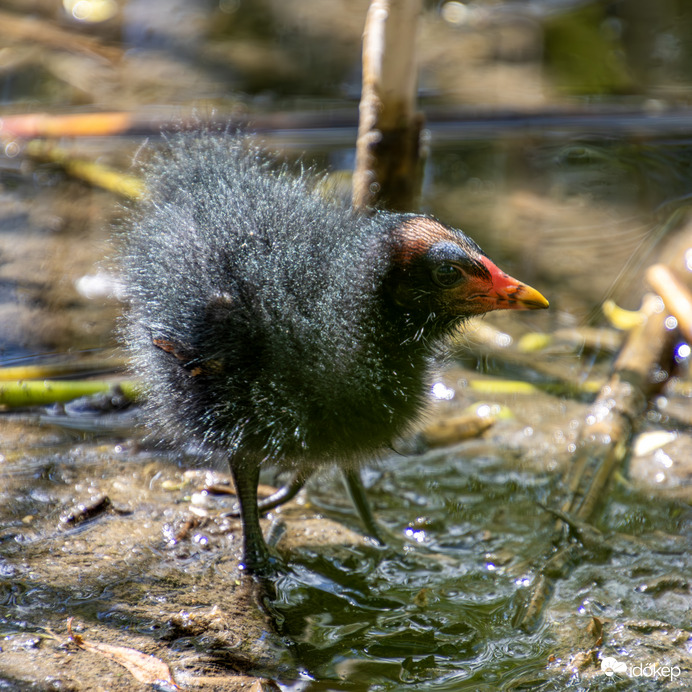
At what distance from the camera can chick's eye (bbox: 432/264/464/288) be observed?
2.78m

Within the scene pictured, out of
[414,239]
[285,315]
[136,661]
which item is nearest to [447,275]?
[414,239]

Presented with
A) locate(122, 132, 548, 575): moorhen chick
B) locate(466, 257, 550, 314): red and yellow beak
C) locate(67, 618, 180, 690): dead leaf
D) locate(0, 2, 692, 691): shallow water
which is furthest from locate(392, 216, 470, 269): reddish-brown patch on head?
locate(67, 618, 180, 690): dead leaf

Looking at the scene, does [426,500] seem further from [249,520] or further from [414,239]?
[414,239]

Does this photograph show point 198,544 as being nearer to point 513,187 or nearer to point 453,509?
point 453,509

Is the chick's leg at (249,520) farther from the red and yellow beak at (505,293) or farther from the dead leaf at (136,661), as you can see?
the red and yellow beak at (505,293)

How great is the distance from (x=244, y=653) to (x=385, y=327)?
113 centimetres

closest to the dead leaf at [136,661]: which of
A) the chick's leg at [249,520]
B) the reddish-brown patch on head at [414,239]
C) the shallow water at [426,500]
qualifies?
the shallow water at [426,500]

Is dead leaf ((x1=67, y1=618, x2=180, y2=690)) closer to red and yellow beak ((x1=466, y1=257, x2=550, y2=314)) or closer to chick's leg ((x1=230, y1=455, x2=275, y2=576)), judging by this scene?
chick's leg ((x1=230, y1=455, x2=275, y2=576))

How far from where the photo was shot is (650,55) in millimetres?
7785

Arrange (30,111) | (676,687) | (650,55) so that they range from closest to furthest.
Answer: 1. (676,687)
2. (30,111)
3. (650,55)

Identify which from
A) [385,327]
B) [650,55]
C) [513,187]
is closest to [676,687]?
[385,327]

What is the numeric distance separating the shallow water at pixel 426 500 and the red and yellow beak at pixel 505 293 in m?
0.37

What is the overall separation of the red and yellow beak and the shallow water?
37 cm

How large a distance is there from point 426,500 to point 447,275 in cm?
104
